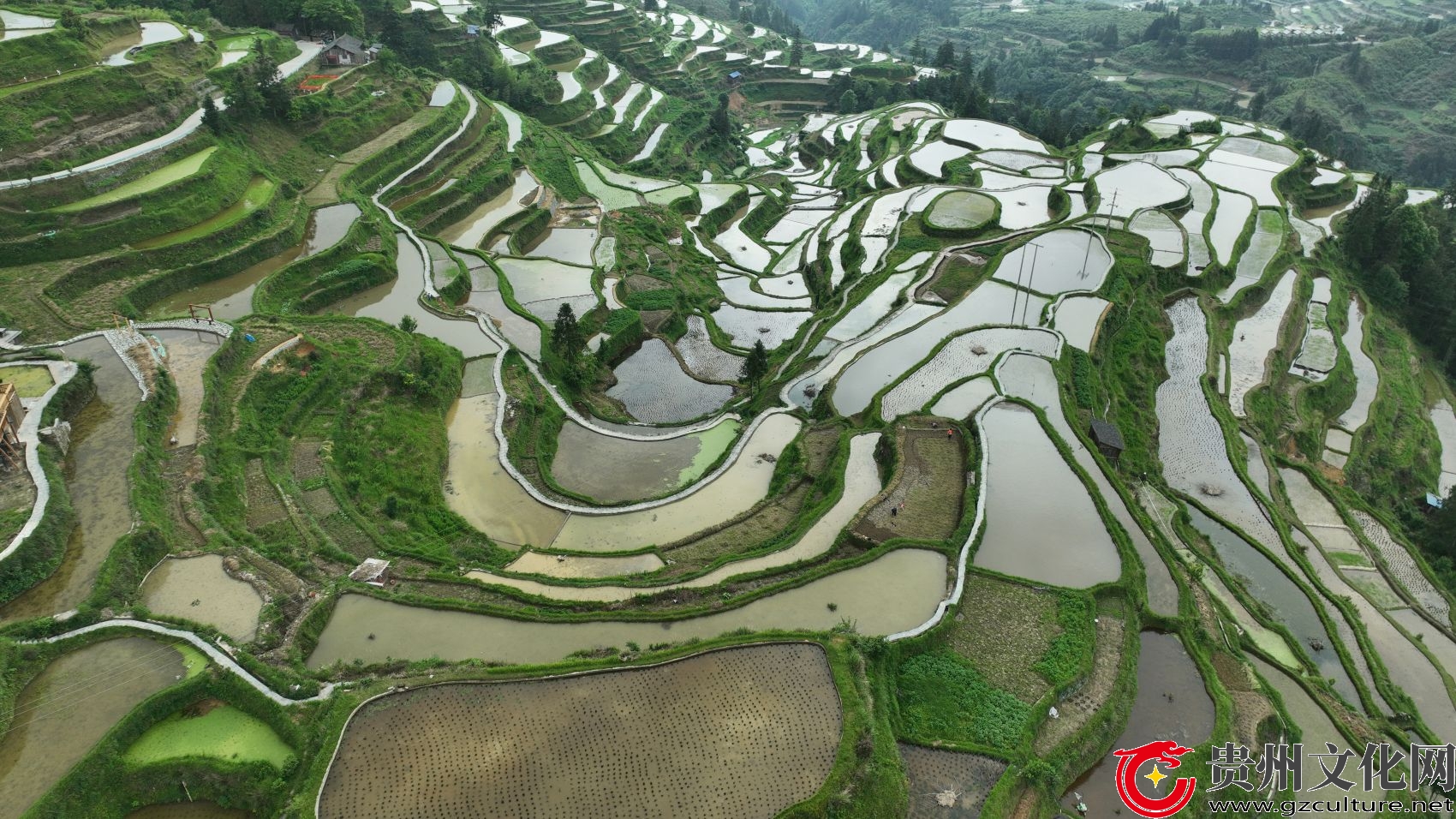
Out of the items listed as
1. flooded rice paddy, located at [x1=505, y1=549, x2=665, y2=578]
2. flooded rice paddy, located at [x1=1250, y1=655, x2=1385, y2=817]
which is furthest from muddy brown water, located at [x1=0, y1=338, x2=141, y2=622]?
flooded rice paddy, located at [x1=1250, y1=655, x2=1385, y2=817]

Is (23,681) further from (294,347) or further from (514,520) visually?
(294,347)

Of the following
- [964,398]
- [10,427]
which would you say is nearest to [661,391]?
[964,398]

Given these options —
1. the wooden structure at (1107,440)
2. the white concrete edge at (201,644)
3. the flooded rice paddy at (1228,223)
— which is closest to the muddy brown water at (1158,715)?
the wooden structure at (1107,440)

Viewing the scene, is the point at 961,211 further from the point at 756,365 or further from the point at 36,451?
the point at 36,451

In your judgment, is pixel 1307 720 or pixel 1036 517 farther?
pixel 1036 517

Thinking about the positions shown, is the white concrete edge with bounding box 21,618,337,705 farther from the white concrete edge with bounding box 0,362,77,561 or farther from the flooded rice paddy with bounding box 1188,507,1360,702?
the flooded rice paddy with bounding box 1188,507,1360,702

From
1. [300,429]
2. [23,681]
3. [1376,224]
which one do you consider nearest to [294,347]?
[300,429]
